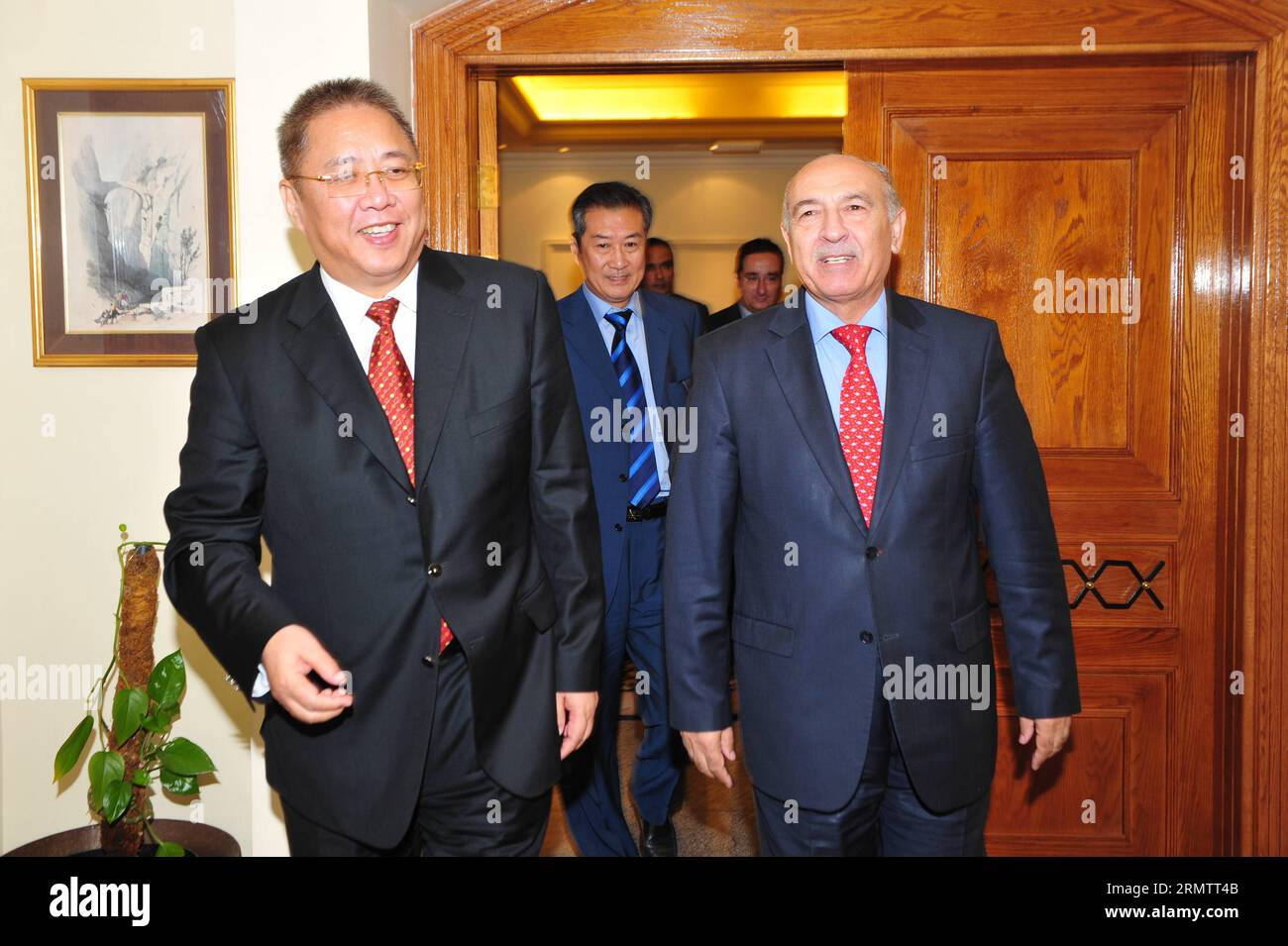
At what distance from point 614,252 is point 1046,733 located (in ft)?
6.60

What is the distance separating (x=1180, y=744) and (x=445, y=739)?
2.43 m

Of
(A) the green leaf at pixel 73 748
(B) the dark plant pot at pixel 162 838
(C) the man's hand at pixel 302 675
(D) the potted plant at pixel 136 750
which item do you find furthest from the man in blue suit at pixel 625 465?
(C) the man's hand at pixel 302 675

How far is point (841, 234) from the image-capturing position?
7.01 feet

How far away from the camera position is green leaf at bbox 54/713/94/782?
9.12ft

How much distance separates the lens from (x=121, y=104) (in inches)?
117

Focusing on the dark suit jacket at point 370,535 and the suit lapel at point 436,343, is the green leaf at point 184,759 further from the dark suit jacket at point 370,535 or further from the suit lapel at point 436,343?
the suit lapel at point 436,343

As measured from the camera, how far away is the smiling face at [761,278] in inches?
200

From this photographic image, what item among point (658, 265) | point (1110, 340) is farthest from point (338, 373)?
point (658, 265)

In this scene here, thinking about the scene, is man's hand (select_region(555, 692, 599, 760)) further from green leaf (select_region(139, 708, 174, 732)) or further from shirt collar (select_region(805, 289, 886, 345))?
green leaf (select_region(139, 708, 174, 732))

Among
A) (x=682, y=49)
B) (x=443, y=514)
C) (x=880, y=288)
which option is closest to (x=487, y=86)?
(x=682, y=49)

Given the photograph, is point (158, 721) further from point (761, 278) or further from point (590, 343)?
point (761, 278)

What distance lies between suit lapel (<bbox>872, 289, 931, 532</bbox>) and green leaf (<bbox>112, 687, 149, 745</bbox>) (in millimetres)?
1884

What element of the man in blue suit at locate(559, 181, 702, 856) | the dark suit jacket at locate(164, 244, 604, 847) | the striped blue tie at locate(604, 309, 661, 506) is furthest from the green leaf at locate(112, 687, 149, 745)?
the striped blue tie at locate(604, 309, 661, 506)
